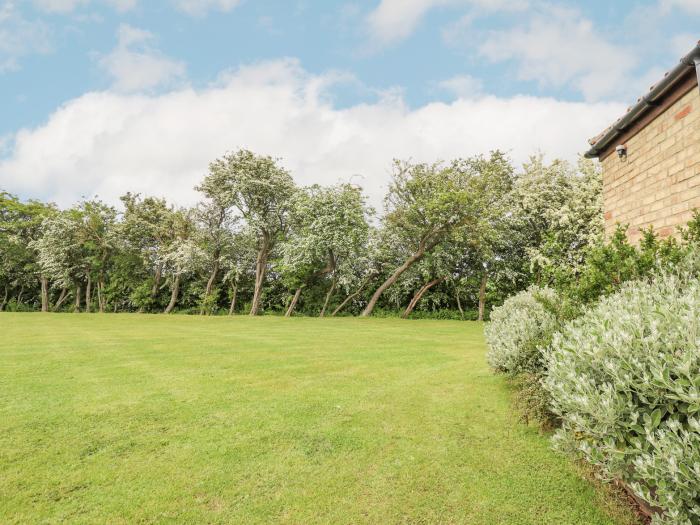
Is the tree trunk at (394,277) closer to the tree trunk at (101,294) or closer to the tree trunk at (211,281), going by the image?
the tree trunk at (211,281)

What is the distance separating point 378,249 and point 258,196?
975cm

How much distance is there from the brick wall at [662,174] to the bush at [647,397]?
5.17 m

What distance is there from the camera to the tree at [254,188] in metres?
28.7

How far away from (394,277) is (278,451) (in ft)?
78.3

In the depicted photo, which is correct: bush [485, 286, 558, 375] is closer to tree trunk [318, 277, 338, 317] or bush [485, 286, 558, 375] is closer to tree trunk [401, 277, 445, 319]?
tree trunk [401, 277, 445, 319]

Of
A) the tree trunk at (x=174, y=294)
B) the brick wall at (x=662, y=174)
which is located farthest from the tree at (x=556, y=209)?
the tree trunk at (x=174, y=294)

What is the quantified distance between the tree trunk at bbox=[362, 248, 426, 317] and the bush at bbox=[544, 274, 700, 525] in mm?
24102

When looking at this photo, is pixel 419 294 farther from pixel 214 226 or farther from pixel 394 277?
pixel 214 226

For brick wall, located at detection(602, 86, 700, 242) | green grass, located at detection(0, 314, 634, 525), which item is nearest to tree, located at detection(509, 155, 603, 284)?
brick wall, located at detection(602, 86, 700, 242)

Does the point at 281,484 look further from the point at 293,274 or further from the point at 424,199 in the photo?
the point at 293,274

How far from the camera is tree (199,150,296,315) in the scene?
94.1ft

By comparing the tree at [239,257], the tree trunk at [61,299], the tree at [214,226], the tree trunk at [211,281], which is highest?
the tree at [214,226]

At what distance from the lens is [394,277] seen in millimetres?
28062

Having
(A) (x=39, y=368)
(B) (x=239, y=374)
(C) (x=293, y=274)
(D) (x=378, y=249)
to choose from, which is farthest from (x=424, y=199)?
(A) (x=39, y=368)
